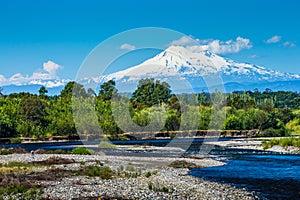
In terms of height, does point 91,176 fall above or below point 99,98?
below

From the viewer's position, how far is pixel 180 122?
12900cm

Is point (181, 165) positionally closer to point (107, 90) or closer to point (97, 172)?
point (97, 172)

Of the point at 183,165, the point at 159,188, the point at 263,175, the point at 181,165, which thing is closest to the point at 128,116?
the point at 183,165

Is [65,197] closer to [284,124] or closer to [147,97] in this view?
[147,97]

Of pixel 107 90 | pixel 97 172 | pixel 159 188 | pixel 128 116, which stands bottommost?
pixel 159 188

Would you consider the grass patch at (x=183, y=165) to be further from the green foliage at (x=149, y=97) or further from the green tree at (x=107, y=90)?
the green tree at (x=107, y=90)

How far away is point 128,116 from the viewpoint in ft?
371

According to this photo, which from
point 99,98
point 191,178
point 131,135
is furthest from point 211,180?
point 99,98

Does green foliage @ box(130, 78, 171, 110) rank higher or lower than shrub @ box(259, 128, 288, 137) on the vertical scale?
higher

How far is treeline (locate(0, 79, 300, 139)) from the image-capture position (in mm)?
118688

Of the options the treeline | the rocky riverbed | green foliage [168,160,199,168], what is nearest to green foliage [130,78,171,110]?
the treeline

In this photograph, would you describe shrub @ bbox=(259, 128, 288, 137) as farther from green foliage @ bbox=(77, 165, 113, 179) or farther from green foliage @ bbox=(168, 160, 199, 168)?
green foliage @ bbox=(77, 165, 113, 179)

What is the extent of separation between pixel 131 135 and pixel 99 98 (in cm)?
2947

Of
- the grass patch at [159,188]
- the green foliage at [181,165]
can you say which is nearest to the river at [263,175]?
the green foliage at [181,165]
